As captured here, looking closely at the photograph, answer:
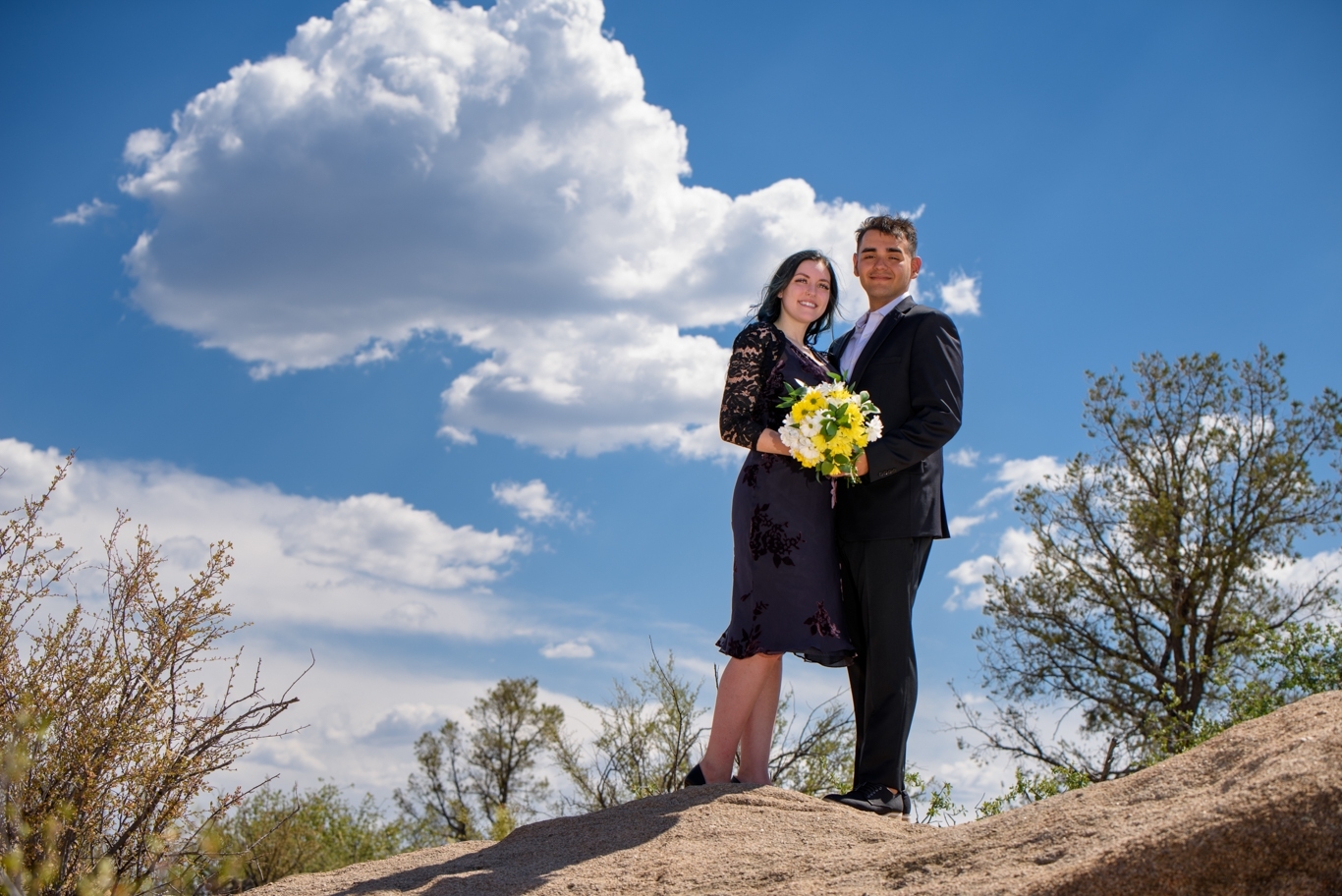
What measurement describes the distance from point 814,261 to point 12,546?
13.8ft

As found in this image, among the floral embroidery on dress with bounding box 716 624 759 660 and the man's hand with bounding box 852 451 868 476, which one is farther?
the floral embroidery on dress with bounding box 716 624 759 660

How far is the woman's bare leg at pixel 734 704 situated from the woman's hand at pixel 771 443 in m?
1.03

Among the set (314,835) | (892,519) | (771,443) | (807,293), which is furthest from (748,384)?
(314,835)

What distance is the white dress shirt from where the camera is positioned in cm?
581

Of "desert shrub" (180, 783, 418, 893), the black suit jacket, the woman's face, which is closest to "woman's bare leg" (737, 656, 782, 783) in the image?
the black suit jacket

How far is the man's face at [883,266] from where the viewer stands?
5.91 m

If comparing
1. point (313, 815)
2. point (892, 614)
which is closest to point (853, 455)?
point (892, 614)

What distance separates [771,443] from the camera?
17.7ft

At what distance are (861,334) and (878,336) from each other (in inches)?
6.8

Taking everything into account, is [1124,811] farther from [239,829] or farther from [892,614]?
[239,829]

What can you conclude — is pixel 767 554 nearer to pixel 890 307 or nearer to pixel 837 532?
pixel 837 532

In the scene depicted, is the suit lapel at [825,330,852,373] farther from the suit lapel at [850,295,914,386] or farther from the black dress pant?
the black dress pant

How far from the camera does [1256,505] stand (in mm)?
15578

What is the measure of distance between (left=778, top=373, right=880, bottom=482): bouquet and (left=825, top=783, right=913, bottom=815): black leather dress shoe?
5.01ft
